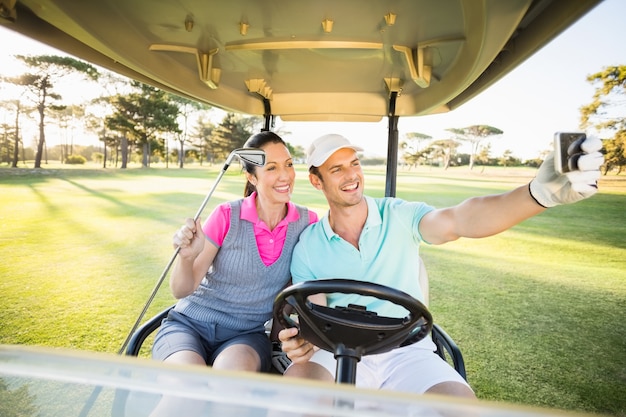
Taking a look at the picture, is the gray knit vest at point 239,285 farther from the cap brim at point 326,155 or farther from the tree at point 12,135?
the tree at point 12,135

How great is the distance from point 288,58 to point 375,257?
36.4 inches

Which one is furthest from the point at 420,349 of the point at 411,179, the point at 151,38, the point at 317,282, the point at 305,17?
the point at 411,179

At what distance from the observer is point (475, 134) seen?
15.5 m

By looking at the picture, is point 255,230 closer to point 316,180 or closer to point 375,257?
point 316,180

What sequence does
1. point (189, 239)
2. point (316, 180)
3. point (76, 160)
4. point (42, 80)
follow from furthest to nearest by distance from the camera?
point (76, 160) < point (42, 80) < point (316, 180) < point (189, 239)

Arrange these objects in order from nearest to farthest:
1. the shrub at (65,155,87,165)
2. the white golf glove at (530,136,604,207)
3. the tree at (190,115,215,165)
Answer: the white golf glove at (530,136,604,207) < the shrub at (65,155,87,165) < the tree at (190,115,215,165)

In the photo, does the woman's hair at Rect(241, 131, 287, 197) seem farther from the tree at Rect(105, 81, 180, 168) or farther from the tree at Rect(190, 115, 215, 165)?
the tree at Rect(105, 81, 180, 168)

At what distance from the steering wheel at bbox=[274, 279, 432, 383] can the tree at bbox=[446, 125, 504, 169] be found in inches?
594

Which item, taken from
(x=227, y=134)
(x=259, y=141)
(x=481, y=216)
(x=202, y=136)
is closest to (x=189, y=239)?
(x=259, y=141)

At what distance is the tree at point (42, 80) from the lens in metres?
8.51

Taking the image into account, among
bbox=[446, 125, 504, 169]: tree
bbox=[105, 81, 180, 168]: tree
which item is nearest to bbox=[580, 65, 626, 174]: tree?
bbox=[446, 125, 504, 169]: tree

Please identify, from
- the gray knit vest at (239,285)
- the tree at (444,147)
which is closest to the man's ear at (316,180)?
the gray knit vest at (239,285)

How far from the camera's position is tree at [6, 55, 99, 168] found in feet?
27.9

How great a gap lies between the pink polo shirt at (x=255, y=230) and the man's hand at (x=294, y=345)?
403 millimetres
